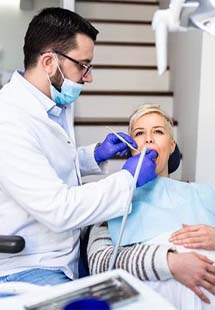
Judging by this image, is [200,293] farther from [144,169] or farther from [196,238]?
[144,169]

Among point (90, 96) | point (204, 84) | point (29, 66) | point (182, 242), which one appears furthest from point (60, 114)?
point (90, 96)

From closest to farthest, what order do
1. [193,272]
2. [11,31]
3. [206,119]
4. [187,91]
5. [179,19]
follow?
1. [179,19]
2. [193,272]
3. [206,119]
4. [187,91]
5. [11,31]

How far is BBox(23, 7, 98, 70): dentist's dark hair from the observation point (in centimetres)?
140

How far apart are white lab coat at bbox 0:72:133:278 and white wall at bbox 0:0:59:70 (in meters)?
1.86

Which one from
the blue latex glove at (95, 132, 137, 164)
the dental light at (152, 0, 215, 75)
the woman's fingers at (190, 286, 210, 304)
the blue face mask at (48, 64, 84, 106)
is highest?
the dental light at (152, 0, 215, 75)

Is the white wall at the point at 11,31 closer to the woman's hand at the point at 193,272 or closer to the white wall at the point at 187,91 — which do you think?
the white wall at the point at 187,91

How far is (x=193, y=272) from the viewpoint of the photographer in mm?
1154

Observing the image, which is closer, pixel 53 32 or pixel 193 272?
pixel 193 272

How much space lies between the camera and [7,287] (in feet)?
2.89

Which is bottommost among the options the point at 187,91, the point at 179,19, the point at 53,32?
→ the point at 187,91

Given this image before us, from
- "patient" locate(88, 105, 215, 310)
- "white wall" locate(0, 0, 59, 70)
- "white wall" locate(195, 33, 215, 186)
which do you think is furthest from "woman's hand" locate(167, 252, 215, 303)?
"white wall" locate(0, 0, 59, 70)

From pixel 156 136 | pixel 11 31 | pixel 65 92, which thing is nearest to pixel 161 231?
pixel 156 136

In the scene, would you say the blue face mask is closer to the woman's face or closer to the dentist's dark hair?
the dentist's dark hair

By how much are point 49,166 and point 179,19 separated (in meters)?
0.63
